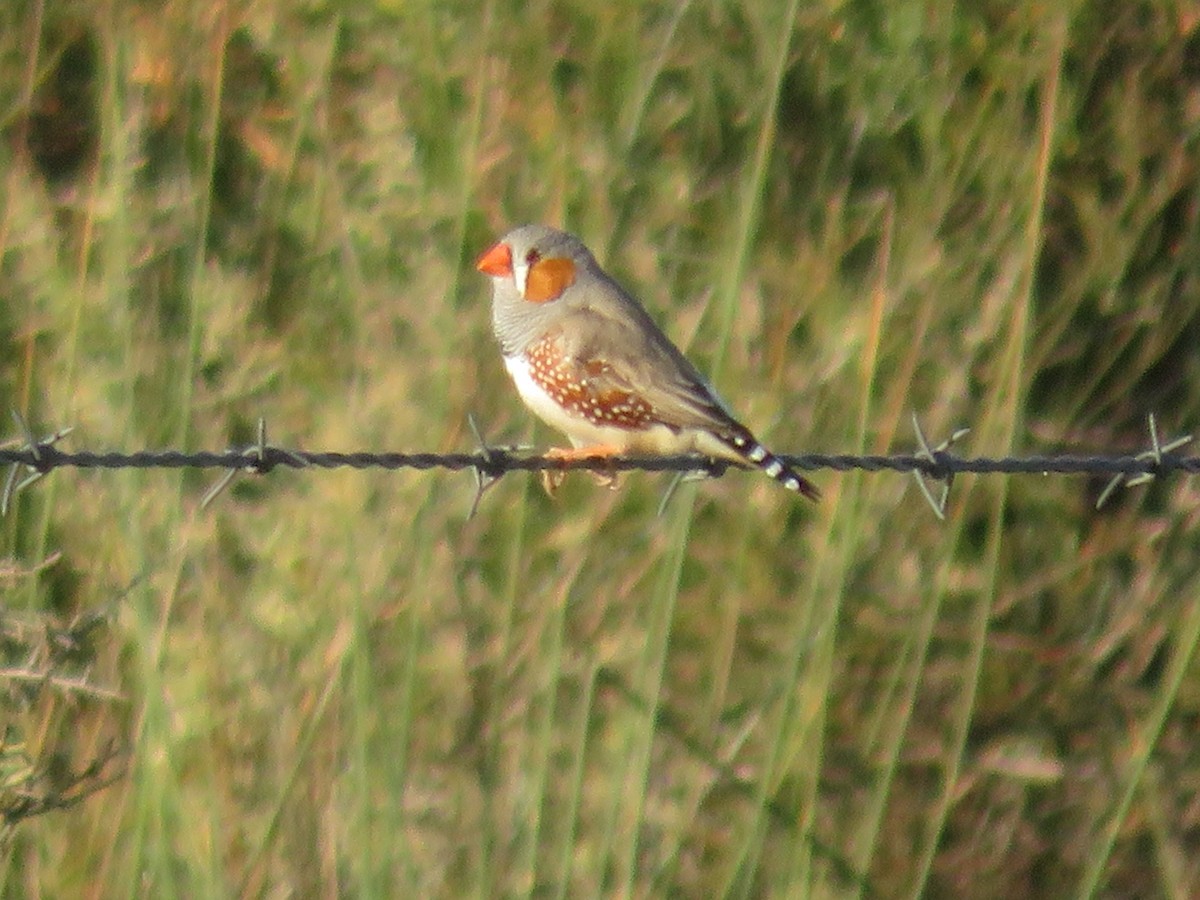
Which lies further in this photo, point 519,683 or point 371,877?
point 519,683

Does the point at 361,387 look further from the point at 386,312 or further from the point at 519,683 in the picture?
the point at 519,683

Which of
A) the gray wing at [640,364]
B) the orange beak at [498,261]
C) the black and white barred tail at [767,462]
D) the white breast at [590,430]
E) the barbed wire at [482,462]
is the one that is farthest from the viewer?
the orange beak at [498,261]

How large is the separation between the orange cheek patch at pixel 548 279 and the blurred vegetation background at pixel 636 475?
0.43 ft

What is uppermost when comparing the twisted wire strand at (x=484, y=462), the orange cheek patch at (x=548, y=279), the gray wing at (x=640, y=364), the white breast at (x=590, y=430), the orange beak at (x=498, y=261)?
the orange beak at (x=498, y=261)

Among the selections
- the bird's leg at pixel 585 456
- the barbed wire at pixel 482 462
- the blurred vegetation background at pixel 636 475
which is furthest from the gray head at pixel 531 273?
the barbed wire at pixel 482 462

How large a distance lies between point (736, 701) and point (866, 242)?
1302 mm

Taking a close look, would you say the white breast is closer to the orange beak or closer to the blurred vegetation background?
the blurred vegetation background

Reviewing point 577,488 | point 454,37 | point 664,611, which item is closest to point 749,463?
point 664,611

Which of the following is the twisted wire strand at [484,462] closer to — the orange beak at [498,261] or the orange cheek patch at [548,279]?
the orange cheek patch at [548,279]

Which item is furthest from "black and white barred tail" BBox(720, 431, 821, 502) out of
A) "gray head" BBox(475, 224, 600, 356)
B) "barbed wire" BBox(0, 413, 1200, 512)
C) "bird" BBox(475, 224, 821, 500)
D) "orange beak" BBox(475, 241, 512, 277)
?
"orange beak" BBox(475, 241, 512, 277)

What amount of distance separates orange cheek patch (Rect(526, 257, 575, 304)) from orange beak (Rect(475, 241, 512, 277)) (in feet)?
0.32

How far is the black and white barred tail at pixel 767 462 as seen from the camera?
3.78 meters

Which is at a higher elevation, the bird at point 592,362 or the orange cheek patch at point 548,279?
the orange cheek patch at point 548,279

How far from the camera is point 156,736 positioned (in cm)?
422
